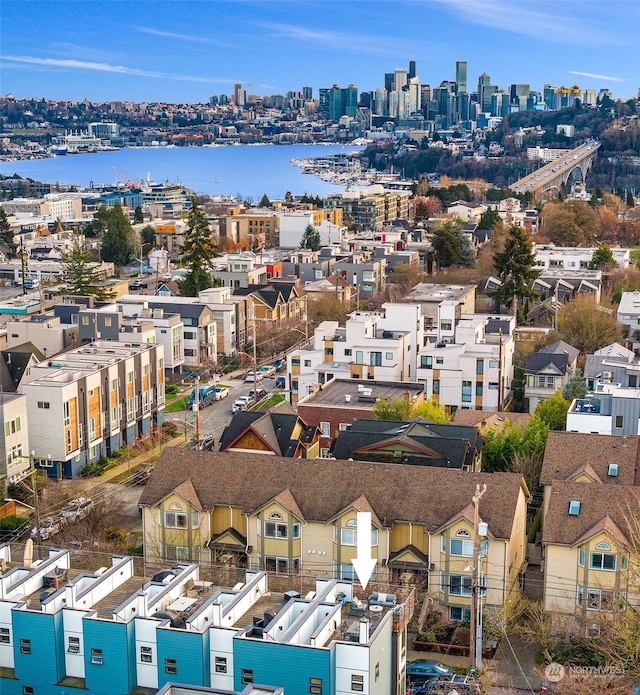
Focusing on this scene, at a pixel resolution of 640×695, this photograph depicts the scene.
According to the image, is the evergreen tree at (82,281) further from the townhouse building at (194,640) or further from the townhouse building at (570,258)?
the townhouse building at (194,640)

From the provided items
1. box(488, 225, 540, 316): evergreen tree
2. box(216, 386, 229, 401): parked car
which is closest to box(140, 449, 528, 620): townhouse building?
box(216, 386, 229, 401): parked car

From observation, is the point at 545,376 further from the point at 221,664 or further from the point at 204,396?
the point at 221,664

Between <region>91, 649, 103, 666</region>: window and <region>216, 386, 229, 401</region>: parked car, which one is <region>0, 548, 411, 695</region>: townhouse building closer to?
<region>91, 649, 103, 666</region>: window

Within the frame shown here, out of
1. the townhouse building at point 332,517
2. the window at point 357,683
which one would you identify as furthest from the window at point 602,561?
the window at point 357,683

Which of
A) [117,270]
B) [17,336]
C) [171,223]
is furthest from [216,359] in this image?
[171,223]

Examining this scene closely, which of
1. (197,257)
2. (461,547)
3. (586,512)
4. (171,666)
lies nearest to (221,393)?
(197,257)

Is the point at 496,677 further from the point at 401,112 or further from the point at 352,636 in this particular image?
the point at 401,112
